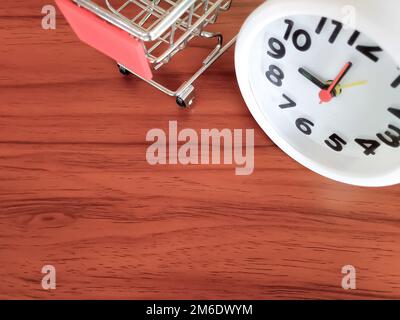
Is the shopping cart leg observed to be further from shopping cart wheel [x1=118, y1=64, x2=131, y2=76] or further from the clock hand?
the clock hand

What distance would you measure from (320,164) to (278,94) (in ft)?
0.31

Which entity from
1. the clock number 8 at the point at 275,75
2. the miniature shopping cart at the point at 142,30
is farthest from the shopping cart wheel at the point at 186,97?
the clock number 8 at the point at 275,75

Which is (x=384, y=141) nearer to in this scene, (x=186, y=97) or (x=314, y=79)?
(x=314, y=79)

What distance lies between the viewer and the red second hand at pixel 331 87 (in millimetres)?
475

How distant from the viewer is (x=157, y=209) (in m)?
0.59

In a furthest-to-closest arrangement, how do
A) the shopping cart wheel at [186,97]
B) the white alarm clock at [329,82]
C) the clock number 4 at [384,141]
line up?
1. the shopping cart wheel at [186,97]
2. the clock number 4 at [384,141]
3. the white alarm clock at [329,82]

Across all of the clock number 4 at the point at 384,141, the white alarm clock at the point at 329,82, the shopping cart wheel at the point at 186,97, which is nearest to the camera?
the white alarm clock at the point at 329,82

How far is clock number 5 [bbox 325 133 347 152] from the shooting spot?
0.55 metres

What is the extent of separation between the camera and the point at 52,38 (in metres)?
0.67

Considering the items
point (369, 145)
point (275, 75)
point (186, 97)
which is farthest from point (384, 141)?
point (186, 97)

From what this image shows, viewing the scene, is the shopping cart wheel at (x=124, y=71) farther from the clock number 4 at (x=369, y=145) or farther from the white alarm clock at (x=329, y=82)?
the clock number 4 at (x=369, y=145)

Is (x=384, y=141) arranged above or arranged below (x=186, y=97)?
below

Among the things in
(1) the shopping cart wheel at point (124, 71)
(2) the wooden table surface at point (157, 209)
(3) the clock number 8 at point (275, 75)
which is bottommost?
(2) the wooden table surface at point (157, 209)
